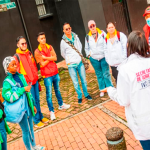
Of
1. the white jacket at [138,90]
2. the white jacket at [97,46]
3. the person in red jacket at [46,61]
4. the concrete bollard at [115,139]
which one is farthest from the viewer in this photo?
the white jacket at [97,46]

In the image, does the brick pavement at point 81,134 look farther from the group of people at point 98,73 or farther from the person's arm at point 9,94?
the person's arm at point 9,94

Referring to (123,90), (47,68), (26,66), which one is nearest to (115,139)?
(123,90)

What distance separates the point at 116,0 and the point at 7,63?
8.86 metres

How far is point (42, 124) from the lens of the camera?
581cm

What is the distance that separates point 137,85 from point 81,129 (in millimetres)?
2941

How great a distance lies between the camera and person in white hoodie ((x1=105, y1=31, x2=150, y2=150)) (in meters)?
2.47

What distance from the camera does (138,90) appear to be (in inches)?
97.2

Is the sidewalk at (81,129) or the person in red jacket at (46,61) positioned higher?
the person in red jacket at (46,61)

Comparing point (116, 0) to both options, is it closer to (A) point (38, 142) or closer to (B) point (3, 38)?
(B) point (3, 38)

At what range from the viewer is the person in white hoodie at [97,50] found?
6.09 meters

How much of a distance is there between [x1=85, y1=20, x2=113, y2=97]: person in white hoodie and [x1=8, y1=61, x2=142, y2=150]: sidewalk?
2.26 ft

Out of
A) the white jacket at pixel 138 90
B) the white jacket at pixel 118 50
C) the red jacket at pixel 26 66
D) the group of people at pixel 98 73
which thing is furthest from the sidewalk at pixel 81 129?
the white jacket at pixel 138 90

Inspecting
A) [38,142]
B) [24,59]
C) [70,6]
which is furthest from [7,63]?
[70,6]

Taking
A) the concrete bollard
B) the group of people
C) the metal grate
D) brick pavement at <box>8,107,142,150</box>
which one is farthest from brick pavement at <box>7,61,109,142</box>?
the metal grate
